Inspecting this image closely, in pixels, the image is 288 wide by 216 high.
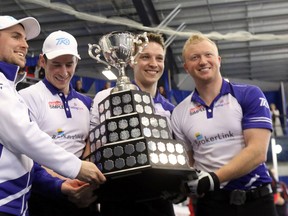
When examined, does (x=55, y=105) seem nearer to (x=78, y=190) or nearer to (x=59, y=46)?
(x=59, y=46)

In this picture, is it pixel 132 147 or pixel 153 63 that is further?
pixel 153 63

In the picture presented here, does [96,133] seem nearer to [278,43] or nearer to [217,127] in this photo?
[217,127]

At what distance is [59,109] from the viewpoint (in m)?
2.43

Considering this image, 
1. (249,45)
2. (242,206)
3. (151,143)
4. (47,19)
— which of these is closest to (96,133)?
(151,143)

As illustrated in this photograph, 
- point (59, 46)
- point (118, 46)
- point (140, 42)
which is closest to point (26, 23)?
point (59, 46)

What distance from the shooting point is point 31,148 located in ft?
6.02

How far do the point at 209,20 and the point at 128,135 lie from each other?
8.92m

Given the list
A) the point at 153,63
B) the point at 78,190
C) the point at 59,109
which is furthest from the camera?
the point at 153,63

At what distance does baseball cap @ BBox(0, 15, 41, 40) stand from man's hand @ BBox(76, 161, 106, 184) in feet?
2.47

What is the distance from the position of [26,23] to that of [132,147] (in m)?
0.84

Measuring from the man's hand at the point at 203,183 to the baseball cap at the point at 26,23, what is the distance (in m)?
1.12

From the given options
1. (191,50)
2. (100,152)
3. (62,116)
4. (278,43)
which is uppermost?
(278,43)

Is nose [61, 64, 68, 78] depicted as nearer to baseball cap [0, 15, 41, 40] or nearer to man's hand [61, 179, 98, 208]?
baseball cap [0, 15, 41, 40]

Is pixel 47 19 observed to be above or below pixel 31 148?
above
